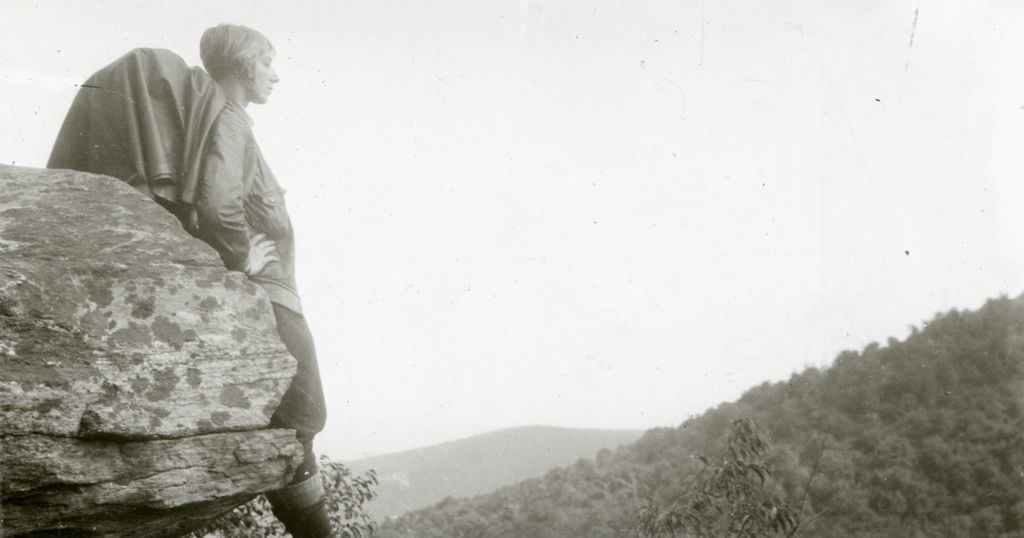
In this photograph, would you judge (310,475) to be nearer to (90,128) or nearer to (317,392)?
(317,392)

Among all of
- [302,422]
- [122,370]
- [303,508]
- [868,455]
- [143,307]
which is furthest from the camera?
[868,455]

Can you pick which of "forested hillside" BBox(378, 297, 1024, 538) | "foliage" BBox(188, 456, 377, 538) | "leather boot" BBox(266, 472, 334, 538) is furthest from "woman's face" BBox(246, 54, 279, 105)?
"forested hillside" BBox(378, 297, 1024, 538)

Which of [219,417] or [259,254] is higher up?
[259,254]

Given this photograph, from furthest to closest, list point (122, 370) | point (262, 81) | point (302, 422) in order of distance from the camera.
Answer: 1. point (262, 81)
2. point (302, 422)
3. point (122, 370)

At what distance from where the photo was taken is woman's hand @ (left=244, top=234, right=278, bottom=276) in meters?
3.68

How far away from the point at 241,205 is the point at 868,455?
1728cm

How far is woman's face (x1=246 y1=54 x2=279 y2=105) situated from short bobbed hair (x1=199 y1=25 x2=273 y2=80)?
0.09 ft

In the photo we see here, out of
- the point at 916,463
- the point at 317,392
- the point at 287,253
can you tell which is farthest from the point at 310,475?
the point at 916,463

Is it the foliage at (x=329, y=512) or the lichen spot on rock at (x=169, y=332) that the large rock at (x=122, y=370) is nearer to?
the lichen spot on rock at (x=169, y=332)

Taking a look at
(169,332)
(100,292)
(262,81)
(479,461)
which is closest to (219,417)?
(169,332)

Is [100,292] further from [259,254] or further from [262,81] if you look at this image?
[262,81]

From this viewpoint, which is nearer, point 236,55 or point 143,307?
point 143,307

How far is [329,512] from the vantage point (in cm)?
754

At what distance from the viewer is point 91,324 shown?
9.37 feet
